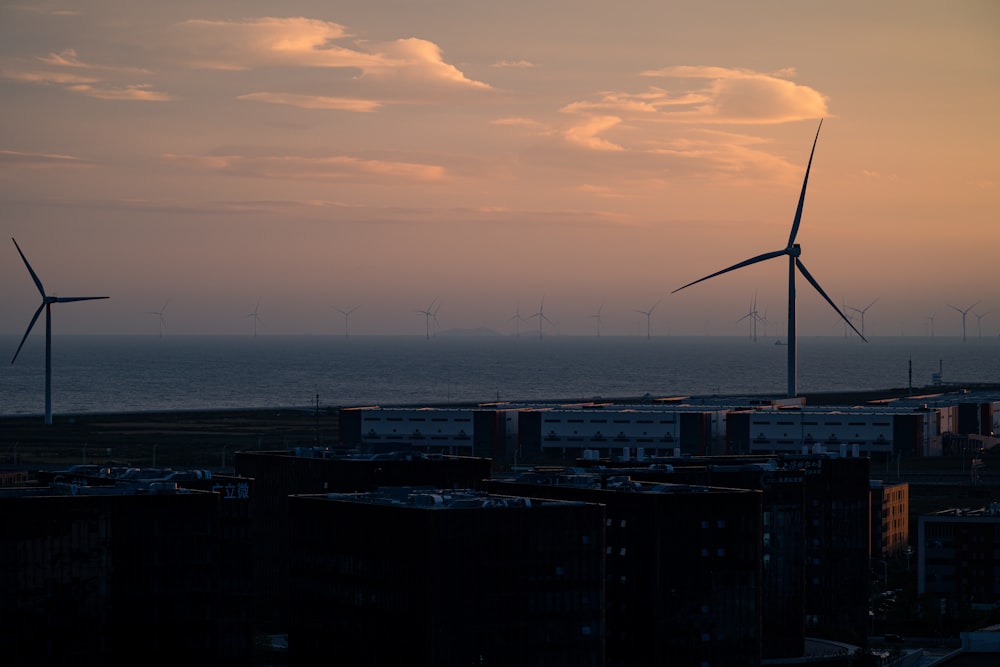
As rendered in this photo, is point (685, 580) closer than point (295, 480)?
Yes

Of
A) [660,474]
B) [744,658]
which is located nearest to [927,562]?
[660,474]

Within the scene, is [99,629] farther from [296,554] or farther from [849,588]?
[849,588]

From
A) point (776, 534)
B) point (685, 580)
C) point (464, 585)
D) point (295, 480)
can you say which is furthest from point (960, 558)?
point (464, 585)

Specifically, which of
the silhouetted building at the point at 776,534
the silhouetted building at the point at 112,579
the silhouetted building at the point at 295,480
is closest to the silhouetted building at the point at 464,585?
the silhouetted building at the point at 112,579

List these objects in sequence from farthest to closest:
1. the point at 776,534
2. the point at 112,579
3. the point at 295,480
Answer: the point at 295,480, the point at 776,534, the point at 112,579

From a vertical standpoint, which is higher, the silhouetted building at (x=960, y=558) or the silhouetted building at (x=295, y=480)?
the silhouetted building at (x=295, y=480)

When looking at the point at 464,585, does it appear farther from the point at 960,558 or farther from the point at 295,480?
the point at 960,558

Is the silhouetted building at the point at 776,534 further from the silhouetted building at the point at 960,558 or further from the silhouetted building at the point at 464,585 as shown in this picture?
the silhouetted building at the point at 464,585
